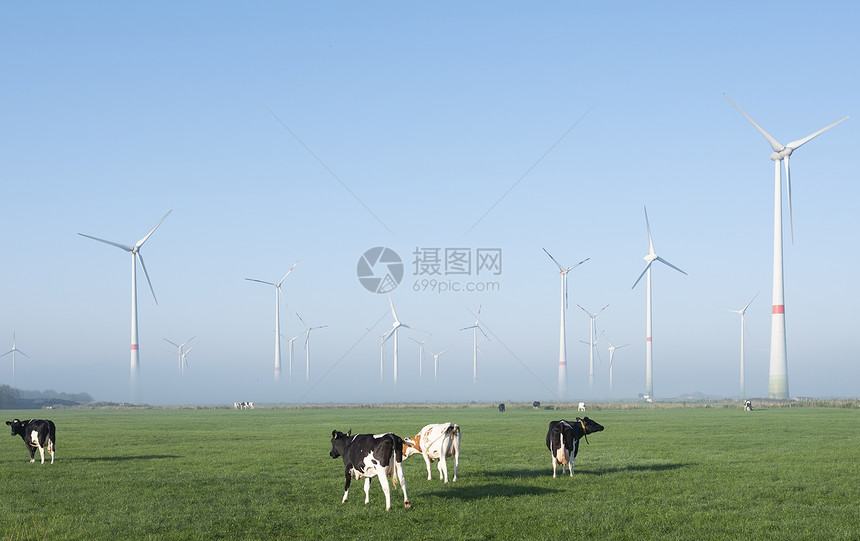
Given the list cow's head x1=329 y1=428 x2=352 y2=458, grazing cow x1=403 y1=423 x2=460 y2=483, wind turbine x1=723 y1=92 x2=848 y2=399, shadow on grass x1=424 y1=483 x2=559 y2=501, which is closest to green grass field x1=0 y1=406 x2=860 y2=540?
shadow on grass x1=424 y1=483 x2=559 y2=501

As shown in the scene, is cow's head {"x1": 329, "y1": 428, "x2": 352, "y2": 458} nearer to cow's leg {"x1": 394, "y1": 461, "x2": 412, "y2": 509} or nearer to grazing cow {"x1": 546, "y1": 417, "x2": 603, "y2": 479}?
cow's leg {"x1": 394, "y1": 461, "x2": 412, "y2": 509}

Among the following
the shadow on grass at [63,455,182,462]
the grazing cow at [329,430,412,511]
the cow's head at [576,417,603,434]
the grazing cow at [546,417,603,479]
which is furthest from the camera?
the shadow on grass at [63,455,182,462]

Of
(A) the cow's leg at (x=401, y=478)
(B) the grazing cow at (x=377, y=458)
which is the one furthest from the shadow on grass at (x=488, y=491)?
(A) the cow's leg at (x=401, y=478)

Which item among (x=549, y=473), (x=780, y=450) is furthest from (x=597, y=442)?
(x=549, y=473)

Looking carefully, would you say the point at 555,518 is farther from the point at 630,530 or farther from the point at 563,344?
the point at 563,344

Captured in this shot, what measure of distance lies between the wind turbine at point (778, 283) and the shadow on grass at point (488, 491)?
8112 cm

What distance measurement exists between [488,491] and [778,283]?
91.2 meters

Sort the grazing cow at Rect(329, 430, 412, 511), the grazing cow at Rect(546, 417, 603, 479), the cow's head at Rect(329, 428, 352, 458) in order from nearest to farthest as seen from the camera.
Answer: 1. the grazing cow at Rect(329, 430, 412, 511)
2. the cow's head at Rect(329, 428, 352, 458)
3. the grazing cow at Rect(546, 417, 603, 479)

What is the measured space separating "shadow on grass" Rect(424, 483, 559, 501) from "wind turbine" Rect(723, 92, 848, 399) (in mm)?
81124

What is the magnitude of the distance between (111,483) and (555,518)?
13426 millimetres

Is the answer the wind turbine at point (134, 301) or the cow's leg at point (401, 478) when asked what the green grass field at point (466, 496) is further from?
the wind turbine at point (134, 301)

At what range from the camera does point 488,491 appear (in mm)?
19469

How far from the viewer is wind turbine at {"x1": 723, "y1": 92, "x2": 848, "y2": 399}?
A: 9586cm

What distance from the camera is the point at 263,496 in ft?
63.3
